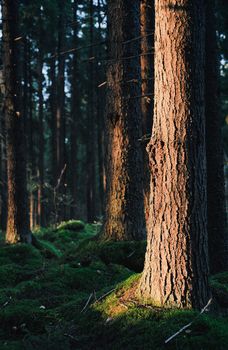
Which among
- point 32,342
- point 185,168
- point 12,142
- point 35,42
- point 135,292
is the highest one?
point 35,42

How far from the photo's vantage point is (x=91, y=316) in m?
A: 4.68

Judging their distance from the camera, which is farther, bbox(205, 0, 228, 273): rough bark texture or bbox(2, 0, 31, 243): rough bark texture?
bbox(2, 0, 31, 243): rough bark texture

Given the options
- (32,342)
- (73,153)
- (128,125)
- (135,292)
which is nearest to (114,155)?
(128,125)

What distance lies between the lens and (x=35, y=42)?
2556 centimetres

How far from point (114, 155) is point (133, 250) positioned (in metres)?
1.99

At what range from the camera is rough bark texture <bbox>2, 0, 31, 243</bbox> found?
10531mm

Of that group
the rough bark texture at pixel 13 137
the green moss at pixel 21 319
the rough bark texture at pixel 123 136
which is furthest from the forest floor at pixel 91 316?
the rough bark texture at pixel 13 137

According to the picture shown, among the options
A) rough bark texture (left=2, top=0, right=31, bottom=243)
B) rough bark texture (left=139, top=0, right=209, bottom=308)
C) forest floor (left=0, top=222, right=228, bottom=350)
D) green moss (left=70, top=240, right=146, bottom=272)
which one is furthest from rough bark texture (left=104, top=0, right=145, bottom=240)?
rough bark texture (left=139, top=0, right=209, bottom=308)

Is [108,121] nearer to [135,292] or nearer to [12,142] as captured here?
[12,142]

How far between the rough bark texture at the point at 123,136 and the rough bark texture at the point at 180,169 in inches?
148

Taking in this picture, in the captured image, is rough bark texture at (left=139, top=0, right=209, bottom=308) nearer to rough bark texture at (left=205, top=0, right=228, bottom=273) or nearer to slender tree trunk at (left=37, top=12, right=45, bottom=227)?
rough bark texture at (left=205, top=0, right=228, bottom=273)

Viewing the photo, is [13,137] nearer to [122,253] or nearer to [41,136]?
[122,253]

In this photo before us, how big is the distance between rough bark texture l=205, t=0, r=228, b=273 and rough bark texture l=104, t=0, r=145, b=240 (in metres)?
1.96

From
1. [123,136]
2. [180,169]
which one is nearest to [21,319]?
[180,169]
